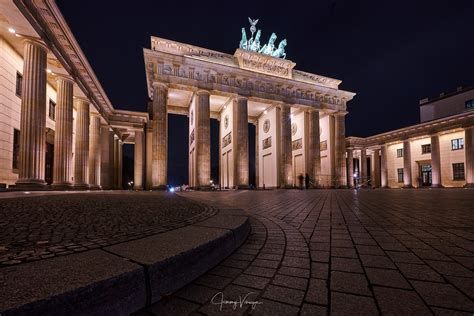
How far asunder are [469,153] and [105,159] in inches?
1707

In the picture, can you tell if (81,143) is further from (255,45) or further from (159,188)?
(255,45)

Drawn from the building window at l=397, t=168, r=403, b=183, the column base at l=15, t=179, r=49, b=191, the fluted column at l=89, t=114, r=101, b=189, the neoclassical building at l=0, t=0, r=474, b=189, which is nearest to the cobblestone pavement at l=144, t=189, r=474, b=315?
the column base at l=15, t=179, r=49, b=191

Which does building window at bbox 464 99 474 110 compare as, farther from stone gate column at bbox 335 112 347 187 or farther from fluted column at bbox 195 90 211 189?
fluted column at bbox 195 90 211 189

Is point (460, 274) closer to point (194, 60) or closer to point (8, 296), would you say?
point (8, 296)

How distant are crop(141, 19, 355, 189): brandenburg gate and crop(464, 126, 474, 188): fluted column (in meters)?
14.7

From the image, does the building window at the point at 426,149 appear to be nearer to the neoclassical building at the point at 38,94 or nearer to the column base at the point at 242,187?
the column base at the point at 242,187

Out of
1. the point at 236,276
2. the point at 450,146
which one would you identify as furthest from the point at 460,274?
the point at 450,146

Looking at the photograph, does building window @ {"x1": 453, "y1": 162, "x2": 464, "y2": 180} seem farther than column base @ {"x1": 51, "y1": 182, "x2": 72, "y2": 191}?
Yes

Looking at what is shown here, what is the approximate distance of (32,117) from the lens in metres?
11.8

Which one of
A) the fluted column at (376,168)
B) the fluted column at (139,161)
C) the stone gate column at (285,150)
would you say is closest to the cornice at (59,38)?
the fluted column at (139,161)

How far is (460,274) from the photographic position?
6.78 feet

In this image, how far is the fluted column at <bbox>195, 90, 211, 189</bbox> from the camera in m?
25.3

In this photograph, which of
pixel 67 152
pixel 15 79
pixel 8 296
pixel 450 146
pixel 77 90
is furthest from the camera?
pixel 450 146

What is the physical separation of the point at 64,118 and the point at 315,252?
59.4 ft
